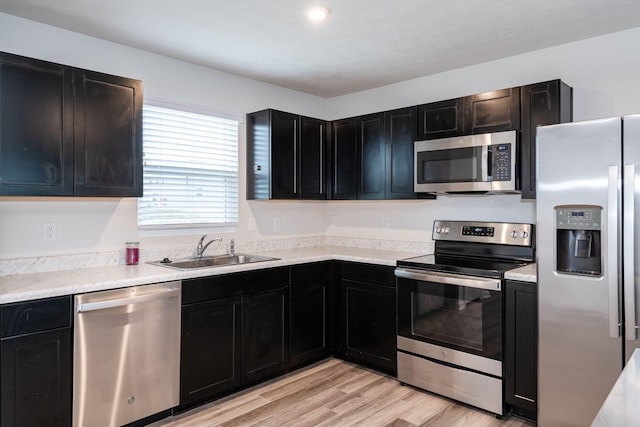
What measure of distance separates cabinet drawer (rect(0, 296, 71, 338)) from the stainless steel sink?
822 millimetres

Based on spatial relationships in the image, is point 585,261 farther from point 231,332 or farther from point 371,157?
point 231,332

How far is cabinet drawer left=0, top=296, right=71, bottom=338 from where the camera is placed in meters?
2.04

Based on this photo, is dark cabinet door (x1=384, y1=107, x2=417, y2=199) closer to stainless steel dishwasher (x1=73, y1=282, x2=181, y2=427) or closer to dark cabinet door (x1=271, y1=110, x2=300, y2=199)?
dark cabinet door (x1=271, y1=110, x2=300, y2=199)

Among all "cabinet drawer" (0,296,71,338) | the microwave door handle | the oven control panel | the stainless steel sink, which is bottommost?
"cabinet drawer" (0,296,71,338)

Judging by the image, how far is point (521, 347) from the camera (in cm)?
260

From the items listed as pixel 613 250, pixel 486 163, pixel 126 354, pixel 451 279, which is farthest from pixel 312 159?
pixel 613 250

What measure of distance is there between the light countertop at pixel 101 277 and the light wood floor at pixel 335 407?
2.95 feet

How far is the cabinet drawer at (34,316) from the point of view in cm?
204

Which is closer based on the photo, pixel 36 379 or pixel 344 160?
pixel 36 379

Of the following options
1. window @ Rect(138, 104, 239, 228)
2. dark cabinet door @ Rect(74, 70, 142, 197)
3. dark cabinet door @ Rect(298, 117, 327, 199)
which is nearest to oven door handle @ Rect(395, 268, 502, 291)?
dark cabinet door @ Rect(298, 117, 327, 199)

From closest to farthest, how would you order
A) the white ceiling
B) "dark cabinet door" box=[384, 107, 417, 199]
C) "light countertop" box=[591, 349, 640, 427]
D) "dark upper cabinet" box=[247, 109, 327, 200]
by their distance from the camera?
1. "light countertop" box=[591, 349, 640, 427]
2. the white ceiling
3. "dark cabinet door" box=[384, 107, 417, 199]
4. "dark upper cabinet" box=[247, 109, 327, 200]

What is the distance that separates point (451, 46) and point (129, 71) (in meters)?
2.36

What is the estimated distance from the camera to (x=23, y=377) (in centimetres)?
210

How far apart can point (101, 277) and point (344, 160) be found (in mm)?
2325
